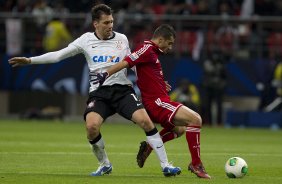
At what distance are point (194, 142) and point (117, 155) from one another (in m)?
4.62

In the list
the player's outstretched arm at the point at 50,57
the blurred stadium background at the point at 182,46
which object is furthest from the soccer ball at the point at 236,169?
the blurred stadium background at the point at 182,46

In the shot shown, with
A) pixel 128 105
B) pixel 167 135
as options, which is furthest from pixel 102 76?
pixel 167 135

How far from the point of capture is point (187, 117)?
39.8 ft

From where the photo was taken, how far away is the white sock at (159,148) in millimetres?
11969

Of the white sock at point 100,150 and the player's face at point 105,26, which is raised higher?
the player's face at point 105,26

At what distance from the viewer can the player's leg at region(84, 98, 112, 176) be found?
1209 cm

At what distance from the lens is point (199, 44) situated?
2930 cm

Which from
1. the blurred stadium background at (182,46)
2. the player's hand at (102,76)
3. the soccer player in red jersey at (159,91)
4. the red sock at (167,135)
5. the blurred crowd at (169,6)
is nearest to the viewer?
the player's hand at (102,76)

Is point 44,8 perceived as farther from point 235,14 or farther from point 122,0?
point 235,14

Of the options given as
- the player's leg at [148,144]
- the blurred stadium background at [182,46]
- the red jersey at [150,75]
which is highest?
the red jersey at [150,75]

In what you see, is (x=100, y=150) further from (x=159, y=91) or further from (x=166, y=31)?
(x=166, y=31)

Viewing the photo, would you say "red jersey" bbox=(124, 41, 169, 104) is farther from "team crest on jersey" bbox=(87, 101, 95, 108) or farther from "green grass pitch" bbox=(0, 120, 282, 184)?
"green grass pitch" bbox=(0, 120, 282, 184)

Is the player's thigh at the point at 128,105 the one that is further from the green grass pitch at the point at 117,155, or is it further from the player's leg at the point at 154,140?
the green grass pitch at the point at 117,155

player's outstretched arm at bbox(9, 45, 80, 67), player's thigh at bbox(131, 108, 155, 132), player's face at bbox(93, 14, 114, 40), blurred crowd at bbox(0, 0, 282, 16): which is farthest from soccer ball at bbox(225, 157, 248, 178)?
blurred crowd at bbox(0, 0, 282, 16)
